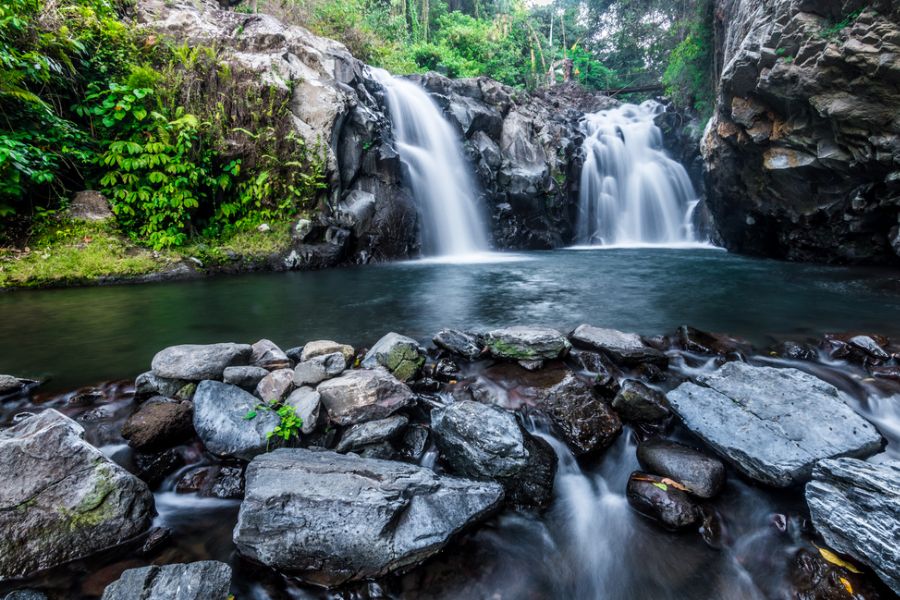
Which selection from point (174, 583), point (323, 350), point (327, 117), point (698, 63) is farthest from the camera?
point (698, 63)

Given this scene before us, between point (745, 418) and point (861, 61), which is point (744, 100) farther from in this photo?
point (745, 418)

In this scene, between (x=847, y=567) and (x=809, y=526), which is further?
(x=809, y=526)

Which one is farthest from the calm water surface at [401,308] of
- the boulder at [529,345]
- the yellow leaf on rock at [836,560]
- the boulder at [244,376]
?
the yellow leaf on rock at [836,560]

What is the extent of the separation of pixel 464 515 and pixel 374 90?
14366 mm

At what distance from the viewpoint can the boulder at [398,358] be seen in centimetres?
333

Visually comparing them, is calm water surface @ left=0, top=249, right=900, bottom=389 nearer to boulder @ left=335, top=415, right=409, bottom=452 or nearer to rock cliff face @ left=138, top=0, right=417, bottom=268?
boulder @ left=335, top=415, right=409, bottom=452

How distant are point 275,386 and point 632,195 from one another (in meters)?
17.6

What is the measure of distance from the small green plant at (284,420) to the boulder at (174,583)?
947 millimetres

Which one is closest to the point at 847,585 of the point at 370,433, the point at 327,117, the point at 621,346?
the point at 621,346

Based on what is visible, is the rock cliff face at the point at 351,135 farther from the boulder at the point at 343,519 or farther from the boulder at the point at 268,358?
the boulder at the point at 343,519

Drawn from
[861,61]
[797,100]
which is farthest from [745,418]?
[797,100]

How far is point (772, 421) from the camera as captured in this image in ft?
8.34

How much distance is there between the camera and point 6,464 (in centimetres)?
194

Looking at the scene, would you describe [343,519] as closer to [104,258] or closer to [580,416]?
[580,416]
